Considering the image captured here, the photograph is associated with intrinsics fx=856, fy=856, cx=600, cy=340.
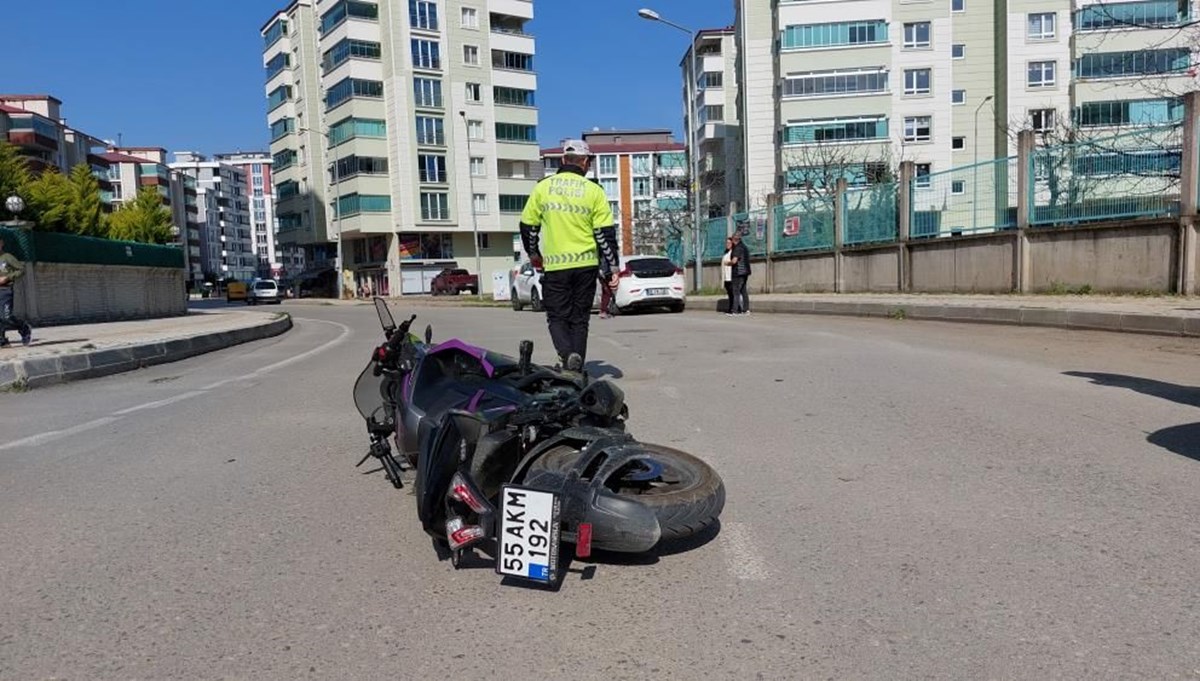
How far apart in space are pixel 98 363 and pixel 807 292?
1751 cm

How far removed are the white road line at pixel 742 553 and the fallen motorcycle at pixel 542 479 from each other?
201 mm

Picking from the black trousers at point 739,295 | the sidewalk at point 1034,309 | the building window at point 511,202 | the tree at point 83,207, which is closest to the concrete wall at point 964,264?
the sidewalk at point 1034,309

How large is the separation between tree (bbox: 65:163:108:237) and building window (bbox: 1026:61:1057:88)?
54.8 m

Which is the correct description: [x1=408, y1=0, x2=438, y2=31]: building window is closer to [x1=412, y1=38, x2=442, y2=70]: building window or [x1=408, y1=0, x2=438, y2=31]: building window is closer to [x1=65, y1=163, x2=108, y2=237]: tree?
[x1=412, y1=38, x2=442, y2=70]: building window

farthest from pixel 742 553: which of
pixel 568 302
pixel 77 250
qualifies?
pixel 77 250

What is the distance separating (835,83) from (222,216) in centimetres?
14471

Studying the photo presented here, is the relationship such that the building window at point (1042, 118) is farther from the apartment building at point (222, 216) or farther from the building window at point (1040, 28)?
the apartment building at point (222, 216)

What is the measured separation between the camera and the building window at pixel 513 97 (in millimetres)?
70238

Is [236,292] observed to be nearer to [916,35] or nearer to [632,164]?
[916,35]

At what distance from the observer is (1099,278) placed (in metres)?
14.8

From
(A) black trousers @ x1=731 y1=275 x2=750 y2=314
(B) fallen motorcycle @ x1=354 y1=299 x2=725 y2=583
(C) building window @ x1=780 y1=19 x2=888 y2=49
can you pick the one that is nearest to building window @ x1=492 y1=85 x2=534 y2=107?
(C) building window @ x1=780 y1=19 x2=888 y2=49

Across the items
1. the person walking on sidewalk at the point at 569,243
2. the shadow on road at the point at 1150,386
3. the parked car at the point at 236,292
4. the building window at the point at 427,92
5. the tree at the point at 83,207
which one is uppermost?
the building window at the point at 427,92

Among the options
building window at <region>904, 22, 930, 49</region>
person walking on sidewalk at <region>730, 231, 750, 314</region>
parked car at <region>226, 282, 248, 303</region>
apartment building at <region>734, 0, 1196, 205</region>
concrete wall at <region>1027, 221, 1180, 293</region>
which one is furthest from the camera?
parked car at <region>226, 282, 248, 303</region>

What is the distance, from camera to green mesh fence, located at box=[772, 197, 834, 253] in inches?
892
